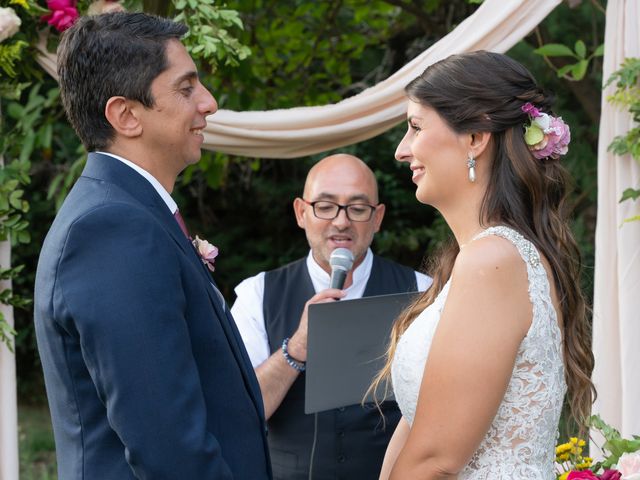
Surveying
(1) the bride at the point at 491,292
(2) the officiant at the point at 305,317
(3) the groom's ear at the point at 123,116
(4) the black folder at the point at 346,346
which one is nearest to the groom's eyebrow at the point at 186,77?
(3) the groom's ear at the point at 123,116

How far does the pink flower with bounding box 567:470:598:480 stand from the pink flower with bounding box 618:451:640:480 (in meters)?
0.08

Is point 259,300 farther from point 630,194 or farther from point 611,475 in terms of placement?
point 611,475

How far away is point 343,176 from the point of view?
3352mm

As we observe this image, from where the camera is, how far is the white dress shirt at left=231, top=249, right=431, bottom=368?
10.6 ft

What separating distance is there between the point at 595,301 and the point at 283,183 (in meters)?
4.58

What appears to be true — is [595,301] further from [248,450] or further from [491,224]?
[248,450]

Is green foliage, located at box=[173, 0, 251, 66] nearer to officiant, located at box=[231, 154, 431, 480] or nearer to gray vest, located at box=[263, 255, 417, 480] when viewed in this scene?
officiant, located at box=[231, 154, 431, 480]

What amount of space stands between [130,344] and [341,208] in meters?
1.79

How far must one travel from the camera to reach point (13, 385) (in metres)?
3.25

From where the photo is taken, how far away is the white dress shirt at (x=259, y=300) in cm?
323

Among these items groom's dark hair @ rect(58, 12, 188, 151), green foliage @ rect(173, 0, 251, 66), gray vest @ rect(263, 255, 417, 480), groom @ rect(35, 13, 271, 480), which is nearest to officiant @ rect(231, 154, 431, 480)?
gray vest @ rect(263, 255, 417, 480)

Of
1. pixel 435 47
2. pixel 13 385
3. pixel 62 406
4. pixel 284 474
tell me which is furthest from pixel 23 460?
pixel 62 406

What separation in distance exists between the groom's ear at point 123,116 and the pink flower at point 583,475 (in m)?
1.31

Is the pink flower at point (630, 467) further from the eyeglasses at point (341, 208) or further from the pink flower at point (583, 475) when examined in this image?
the eyeglasses at point (341, 208)
